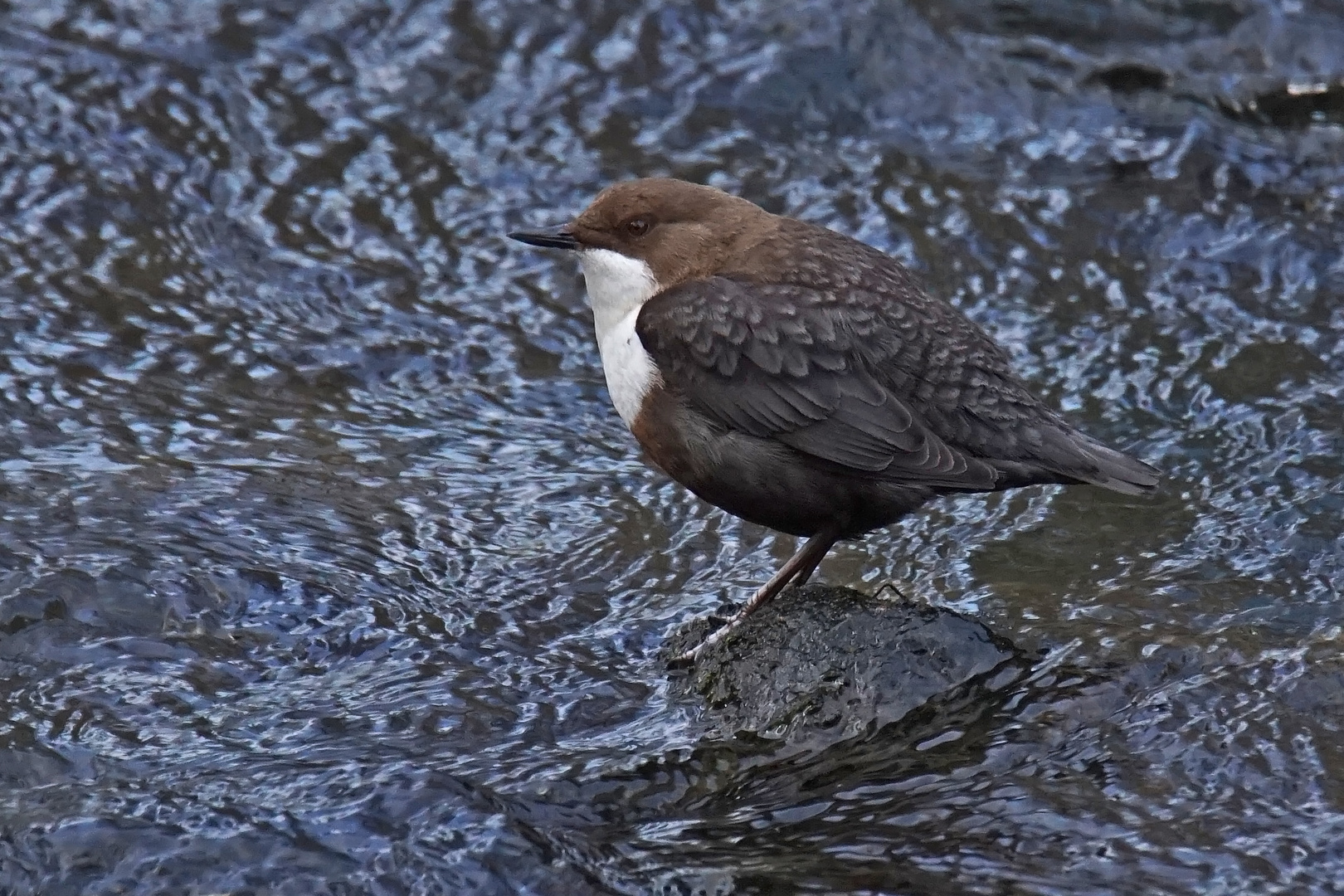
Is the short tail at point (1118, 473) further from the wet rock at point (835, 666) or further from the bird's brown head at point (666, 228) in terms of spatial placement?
the bird's brown head at point (666, 228)

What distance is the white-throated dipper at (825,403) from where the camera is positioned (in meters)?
4.13

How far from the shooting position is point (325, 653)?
161 inches

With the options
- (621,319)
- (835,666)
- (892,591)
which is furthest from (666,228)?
(835,666)

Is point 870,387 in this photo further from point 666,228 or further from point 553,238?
point 553,238

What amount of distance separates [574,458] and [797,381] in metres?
1.35

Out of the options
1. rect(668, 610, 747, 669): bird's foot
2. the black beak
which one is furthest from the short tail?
the black beak

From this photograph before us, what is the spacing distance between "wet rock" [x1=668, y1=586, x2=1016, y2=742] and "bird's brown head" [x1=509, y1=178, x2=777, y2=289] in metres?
1.03

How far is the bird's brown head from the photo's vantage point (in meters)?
4.54

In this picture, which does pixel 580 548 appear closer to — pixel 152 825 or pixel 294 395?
pixel 294 395

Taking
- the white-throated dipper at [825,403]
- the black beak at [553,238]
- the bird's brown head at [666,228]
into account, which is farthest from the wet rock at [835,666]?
the black beak at [553,238]

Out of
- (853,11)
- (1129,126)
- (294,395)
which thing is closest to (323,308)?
(294,395)

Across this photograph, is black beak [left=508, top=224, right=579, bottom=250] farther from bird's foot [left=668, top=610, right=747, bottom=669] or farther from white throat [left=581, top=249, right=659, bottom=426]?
bird's foot [left=668, top=610, right=747, bottom=669]

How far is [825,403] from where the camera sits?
163 inches

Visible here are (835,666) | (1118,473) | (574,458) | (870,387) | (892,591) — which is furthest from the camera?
(574,458)
